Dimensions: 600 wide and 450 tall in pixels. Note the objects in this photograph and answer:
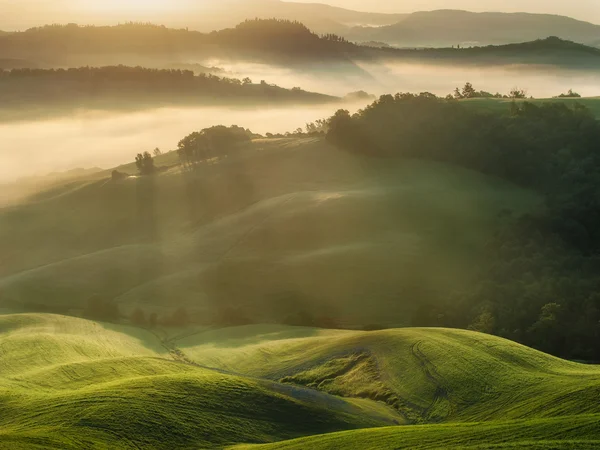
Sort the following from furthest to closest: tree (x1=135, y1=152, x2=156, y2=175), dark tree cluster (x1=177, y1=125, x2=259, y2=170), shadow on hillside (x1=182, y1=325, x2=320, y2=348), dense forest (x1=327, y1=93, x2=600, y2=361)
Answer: tree (x1=135, y1=152, x2=156, y2=175) < dark tree cluster (x1=177, y1=125, x2=259, y2=170) < dense forest (x1=327, y1=93, x2=600, y2=361) < shadow on hillside (x1=182, y1=325, x2=320, y2=348)

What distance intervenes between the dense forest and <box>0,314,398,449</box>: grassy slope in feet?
130

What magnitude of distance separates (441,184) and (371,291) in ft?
107

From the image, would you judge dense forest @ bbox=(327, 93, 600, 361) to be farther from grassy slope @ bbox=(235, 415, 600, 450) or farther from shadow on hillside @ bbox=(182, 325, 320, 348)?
grassy slope @ bbox=(235, 415, 600, 450)

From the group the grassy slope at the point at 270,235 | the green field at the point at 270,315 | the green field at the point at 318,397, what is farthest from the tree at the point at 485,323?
the green field at the point at 318,397

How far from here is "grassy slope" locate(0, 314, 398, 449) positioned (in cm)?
3481

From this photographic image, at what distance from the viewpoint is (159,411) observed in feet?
124

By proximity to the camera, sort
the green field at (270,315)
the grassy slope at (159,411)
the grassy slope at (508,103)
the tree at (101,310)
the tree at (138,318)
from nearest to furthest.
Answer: the grassy slope at (159,411) → the green field at (270,315) → the tree at (138,318) → the tree at (101,310) → the grassy slope at (508,103)

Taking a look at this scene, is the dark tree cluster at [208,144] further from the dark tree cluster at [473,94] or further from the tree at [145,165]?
the dark tree cluster at [473,94]

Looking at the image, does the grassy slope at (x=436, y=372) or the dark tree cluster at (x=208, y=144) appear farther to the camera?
the dark tree cluster at (x=208, y=144)

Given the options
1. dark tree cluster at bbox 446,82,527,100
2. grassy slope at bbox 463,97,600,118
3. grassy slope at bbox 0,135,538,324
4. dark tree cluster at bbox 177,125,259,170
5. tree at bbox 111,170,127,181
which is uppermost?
dark tree cluster at bbox 446,82,527,100

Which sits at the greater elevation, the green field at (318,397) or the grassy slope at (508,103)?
the grassy slope at (508,103)

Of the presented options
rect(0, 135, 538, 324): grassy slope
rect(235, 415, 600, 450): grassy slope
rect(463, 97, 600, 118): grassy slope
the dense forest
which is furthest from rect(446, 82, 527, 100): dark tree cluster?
rect(235, 415, 600, 450): grassy slope

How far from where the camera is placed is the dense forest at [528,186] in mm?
80312

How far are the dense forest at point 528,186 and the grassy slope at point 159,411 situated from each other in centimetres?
3973
